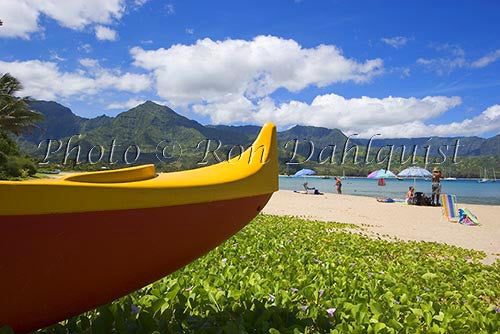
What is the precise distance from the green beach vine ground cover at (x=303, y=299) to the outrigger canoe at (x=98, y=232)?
1.06 feet

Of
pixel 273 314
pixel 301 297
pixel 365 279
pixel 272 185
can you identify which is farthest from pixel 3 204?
pixel 365 279

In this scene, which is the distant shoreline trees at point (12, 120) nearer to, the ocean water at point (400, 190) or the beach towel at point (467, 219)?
the beach towel at point (467, 219)

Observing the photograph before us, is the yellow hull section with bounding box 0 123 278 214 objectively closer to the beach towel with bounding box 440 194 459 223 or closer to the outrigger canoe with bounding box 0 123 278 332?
the outrigger canoe with bounding box 0 123 278 332

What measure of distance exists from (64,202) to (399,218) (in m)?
16.7

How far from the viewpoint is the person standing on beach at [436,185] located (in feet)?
74.6

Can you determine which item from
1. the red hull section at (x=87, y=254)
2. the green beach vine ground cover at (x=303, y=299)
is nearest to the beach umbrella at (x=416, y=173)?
the green beach vine ground cover at (x=303, y=299)

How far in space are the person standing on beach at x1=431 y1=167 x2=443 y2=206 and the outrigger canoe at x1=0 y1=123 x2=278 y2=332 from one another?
75.1 ft

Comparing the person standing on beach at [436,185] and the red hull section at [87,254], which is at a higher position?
the red hull section at [87,254]

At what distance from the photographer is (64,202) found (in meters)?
1.83

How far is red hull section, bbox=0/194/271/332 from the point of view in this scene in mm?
1842

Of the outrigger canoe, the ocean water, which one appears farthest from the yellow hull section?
the ocean water

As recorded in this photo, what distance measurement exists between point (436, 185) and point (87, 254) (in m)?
24.8

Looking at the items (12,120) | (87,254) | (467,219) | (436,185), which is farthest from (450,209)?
(12,120)

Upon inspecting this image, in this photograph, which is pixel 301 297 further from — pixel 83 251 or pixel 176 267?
pixel 83 251
